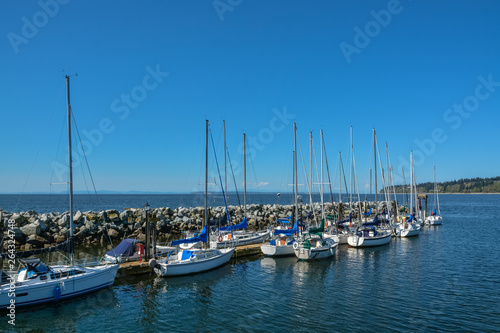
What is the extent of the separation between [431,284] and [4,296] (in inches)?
996

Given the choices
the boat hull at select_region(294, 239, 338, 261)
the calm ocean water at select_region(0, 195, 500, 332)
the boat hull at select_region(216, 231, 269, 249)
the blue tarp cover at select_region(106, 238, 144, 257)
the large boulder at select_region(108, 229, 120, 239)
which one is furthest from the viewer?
the large boulder at select_region(108, 229, 120, 239)

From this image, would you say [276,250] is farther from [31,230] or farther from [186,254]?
[31,230]

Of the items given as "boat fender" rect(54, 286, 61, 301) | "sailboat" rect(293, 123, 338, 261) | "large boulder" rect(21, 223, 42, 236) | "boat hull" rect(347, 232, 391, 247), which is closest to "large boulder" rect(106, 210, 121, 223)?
"large boulder" rect(21, 223, 42, 236)

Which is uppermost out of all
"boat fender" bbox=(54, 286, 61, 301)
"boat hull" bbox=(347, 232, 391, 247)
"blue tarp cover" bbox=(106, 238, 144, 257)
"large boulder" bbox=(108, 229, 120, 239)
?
"blue tarp cover" bbox=(106, 238, 144, 257)

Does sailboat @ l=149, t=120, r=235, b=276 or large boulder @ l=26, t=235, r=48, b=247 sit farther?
large boulder @ l=26, t=235, r=48, b=247

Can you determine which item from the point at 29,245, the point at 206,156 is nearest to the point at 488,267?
the point at 206,156

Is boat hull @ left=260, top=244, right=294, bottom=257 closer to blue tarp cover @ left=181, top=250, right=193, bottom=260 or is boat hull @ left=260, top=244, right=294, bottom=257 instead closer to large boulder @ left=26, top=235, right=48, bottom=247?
blue tarp cover @ left=181, top=250, right=193, bottom=260

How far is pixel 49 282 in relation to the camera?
18.3m

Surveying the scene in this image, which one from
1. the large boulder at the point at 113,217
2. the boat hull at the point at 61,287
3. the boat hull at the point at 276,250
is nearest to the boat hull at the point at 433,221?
the boat hull at the point at 276,250

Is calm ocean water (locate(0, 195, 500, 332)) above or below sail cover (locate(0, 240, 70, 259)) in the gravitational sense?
below

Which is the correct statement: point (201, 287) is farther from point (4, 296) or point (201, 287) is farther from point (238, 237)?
point (238, 237)

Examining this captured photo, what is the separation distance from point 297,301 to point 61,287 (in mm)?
13248

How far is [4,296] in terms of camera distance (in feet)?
56.1

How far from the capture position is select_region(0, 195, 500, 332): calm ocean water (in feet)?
52.7
